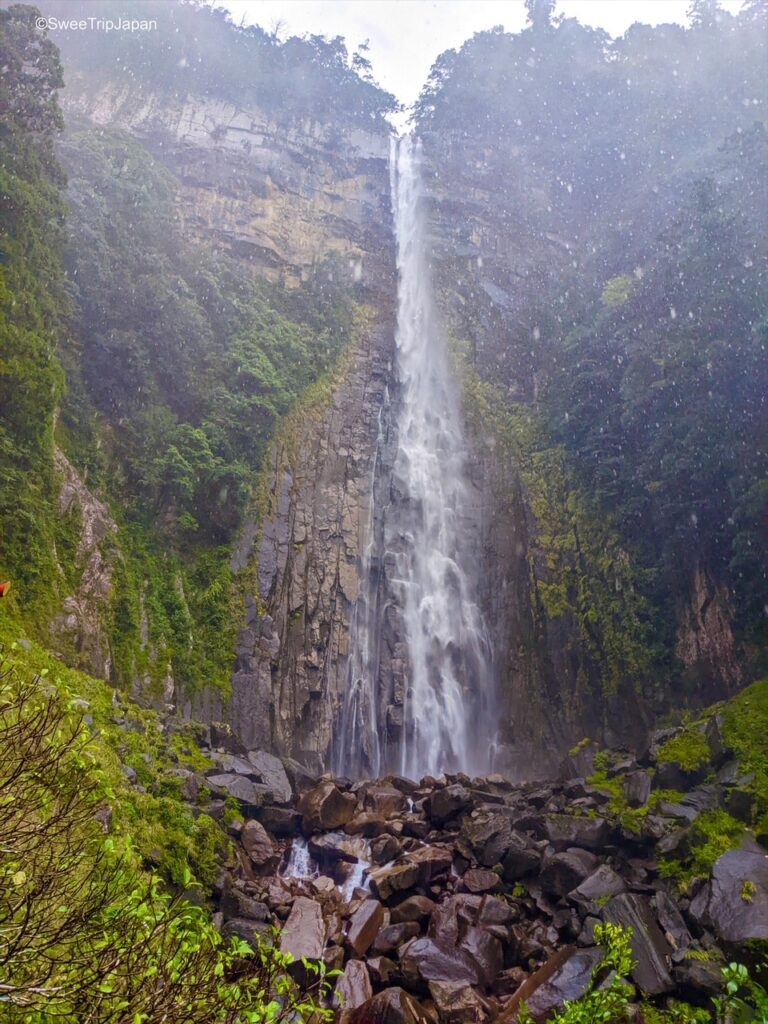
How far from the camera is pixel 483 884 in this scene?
962cm

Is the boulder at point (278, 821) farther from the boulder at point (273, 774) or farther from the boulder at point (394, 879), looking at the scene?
the boulder at point (394, 879)

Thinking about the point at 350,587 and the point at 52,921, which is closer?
the point at 52,921

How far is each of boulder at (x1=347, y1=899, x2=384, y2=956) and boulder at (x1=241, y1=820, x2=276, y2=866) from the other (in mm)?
1860

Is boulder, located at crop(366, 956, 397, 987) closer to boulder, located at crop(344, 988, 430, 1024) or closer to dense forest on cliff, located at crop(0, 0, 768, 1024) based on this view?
dense forest on cliff, located at crop(0, 0, 768, 1024)

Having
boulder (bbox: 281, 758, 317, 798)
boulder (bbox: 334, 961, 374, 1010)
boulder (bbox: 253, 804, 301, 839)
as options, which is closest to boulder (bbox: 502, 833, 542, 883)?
boulder (bbox: 334, 961, 374, 1010)

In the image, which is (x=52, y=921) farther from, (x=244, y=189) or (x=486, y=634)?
(x=244, y=189)

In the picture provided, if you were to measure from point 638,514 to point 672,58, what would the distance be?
29709 mm

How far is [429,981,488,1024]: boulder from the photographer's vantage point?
7.06m

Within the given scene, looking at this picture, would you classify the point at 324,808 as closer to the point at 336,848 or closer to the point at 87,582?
the point at 336,848

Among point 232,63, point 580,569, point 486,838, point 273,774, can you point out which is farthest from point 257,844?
point 232,63

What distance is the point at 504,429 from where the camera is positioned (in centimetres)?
2427

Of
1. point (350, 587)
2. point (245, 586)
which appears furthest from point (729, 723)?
point (245, 586)

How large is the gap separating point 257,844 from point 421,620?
979cm

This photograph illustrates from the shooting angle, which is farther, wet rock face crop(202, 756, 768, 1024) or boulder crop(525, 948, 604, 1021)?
wet rock face crop(202, 756, 768, 1024)
